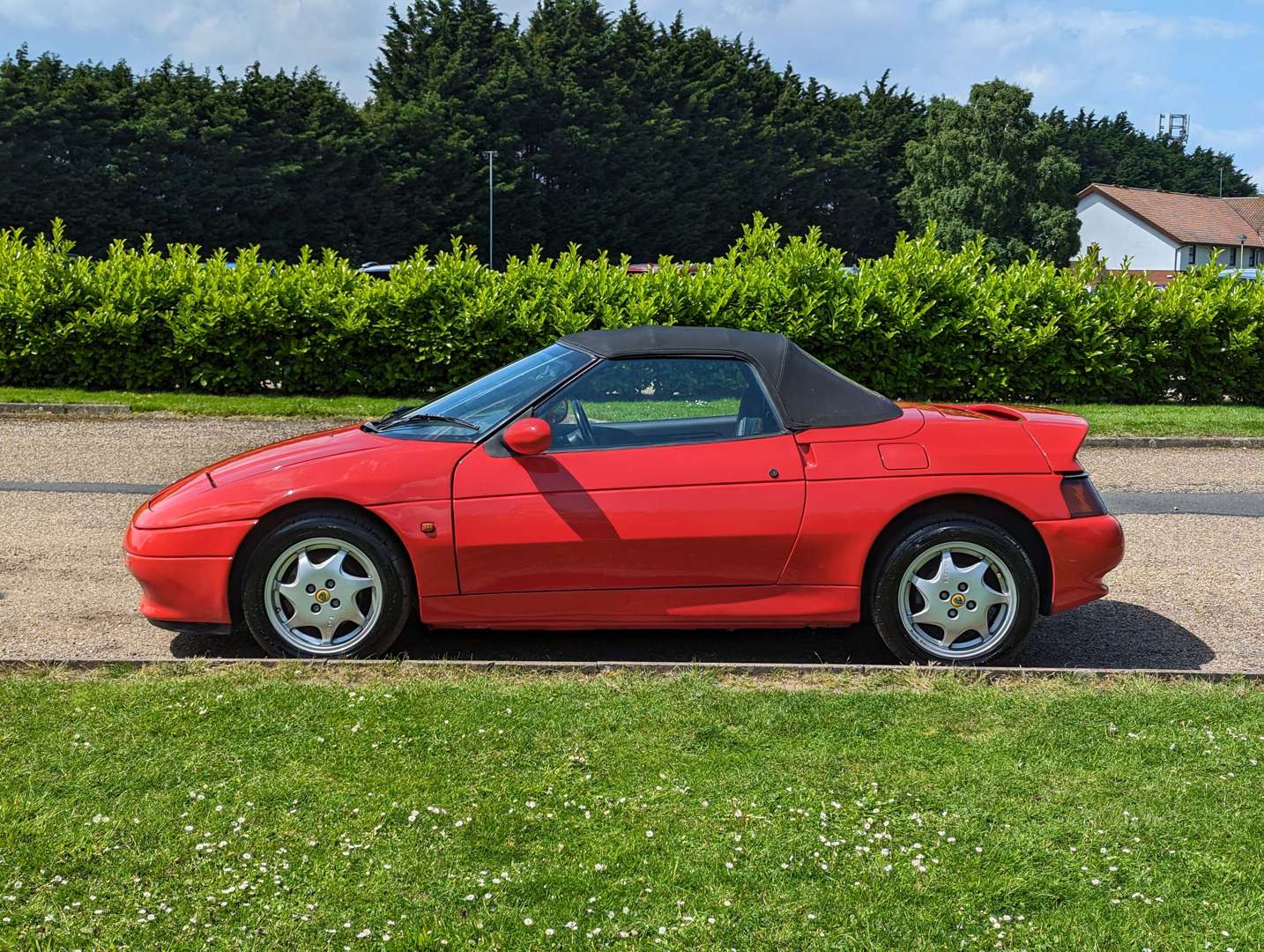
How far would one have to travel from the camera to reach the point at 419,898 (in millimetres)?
3260

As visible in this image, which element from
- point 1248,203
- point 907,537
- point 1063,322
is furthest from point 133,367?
point 1248,203

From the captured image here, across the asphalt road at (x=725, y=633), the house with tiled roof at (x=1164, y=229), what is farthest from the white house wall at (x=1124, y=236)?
the asphalt road at (x=725, y=633)

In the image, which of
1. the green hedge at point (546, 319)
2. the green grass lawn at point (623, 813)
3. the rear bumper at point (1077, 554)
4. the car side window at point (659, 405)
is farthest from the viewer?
the green hedge at point (546, 319)

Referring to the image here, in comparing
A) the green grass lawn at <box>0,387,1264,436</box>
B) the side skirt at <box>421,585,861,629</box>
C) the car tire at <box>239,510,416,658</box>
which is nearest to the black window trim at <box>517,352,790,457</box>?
the side skirt at <box>421,585,861,629</box>

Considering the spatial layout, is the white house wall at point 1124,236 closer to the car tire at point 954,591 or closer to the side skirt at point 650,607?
the car tire at point 954,591

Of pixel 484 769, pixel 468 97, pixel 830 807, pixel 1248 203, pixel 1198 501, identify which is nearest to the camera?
pixel 830 807

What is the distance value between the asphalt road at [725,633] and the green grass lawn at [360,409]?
251 cm

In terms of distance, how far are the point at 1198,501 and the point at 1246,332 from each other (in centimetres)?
765

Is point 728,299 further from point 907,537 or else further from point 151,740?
point 151,740

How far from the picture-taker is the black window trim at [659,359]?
213 inches

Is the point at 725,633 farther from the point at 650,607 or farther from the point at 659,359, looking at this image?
the point at 659,359

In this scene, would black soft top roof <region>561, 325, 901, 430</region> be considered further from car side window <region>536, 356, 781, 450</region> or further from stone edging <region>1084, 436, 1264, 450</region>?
stone edging <region>1084, 436, 1264, 450</region>

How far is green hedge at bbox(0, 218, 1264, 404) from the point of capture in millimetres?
15672

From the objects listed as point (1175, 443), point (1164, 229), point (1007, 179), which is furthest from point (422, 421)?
point (1164, 229)
